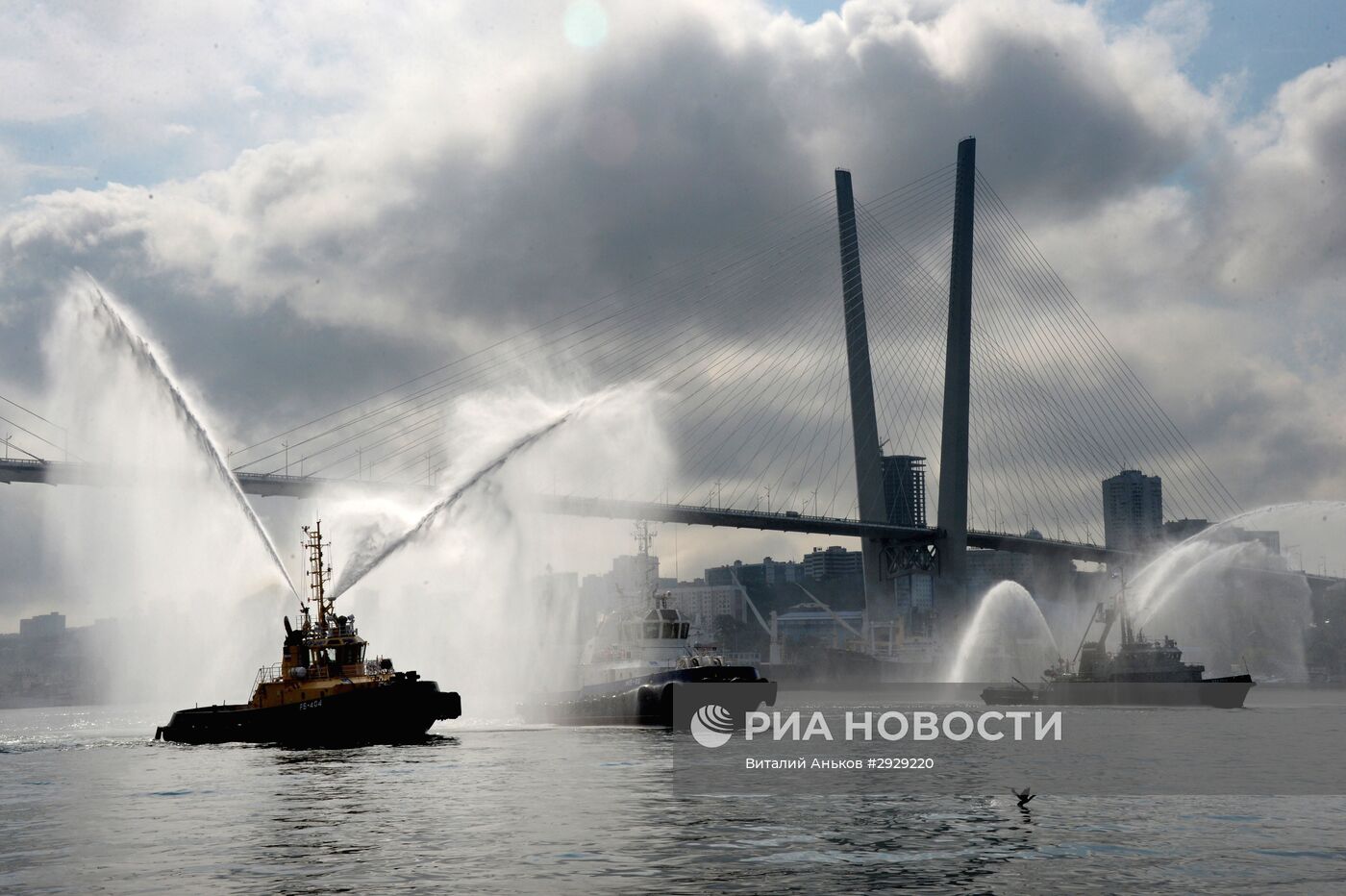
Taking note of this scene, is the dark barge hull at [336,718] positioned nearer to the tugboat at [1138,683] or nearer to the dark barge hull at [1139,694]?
the tugboat at [1138,683]

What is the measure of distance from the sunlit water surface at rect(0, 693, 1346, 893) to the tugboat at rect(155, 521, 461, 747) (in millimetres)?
11522

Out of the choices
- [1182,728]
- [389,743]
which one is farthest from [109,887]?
[1182,728]

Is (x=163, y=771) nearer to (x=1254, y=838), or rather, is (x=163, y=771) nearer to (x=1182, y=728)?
(x=1254, y=838)

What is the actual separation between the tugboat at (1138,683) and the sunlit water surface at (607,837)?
192 ft

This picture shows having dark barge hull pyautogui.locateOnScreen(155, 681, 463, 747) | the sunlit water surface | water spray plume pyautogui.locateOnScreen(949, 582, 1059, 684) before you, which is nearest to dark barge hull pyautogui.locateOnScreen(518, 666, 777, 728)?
dark barge hull pyautogui.locateOnScreen(155, 681, 463, 747)

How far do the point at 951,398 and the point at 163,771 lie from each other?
77927 mm

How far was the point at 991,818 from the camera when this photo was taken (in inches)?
1337

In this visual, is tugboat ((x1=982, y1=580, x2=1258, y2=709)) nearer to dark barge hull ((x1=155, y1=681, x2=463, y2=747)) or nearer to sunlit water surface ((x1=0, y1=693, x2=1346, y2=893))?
dark barge hull ((x1=155, y1=681, x2=463, y2=747))

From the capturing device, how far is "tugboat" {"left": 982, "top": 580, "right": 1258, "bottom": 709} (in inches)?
3809

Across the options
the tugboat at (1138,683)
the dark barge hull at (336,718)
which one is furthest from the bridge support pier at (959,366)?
the dark barge hull at (336,718)

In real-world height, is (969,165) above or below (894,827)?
above

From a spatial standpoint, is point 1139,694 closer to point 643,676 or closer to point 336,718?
point 643,676

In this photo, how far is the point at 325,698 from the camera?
59406 mm

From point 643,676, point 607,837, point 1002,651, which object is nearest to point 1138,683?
point 643,676
